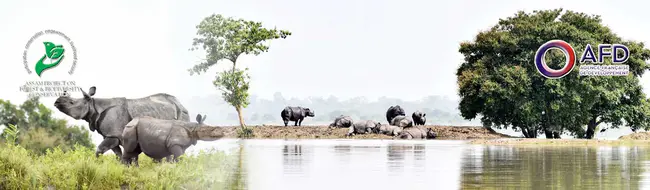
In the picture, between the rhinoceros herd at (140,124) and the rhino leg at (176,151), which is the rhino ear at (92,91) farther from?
the rhino leg at (176,151)

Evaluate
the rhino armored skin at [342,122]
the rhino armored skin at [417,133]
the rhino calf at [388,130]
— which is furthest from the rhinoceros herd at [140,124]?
the rhino armored skin at [342,122]

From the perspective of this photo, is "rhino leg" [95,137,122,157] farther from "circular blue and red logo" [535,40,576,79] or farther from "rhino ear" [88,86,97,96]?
"circular blue and red logo" [535,40,576,79]

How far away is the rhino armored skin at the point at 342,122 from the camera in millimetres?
31391

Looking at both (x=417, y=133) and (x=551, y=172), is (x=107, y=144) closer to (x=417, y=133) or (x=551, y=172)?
(x=551, y=172)

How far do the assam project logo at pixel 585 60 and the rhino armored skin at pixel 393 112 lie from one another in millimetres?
6530

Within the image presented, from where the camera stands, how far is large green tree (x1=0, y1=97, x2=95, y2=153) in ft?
39.6

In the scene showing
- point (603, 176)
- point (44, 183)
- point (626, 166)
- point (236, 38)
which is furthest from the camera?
point (236, 38)

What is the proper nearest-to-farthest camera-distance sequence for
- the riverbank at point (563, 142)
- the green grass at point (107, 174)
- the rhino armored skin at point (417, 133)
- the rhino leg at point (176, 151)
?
the green grass at point (107, 174), the rhino leg at point (176, 151), the riverbank at point (563, 142), the rhino armored skin at point (417, 133)

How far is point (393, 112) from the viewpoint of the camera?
106 ft

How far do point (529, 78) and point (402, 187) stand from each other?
18925mm

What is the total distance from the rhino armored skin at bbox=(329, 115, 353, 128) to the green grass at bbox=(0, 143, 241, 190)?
21639 millimetres

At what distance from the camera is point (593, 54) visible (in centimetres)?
2666

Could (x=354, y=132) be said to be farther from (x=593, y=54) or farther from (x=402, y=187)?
(x=402, y=187)

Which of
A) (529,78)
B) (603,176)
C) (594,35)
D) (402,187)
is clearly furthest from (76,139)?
(594,35)
